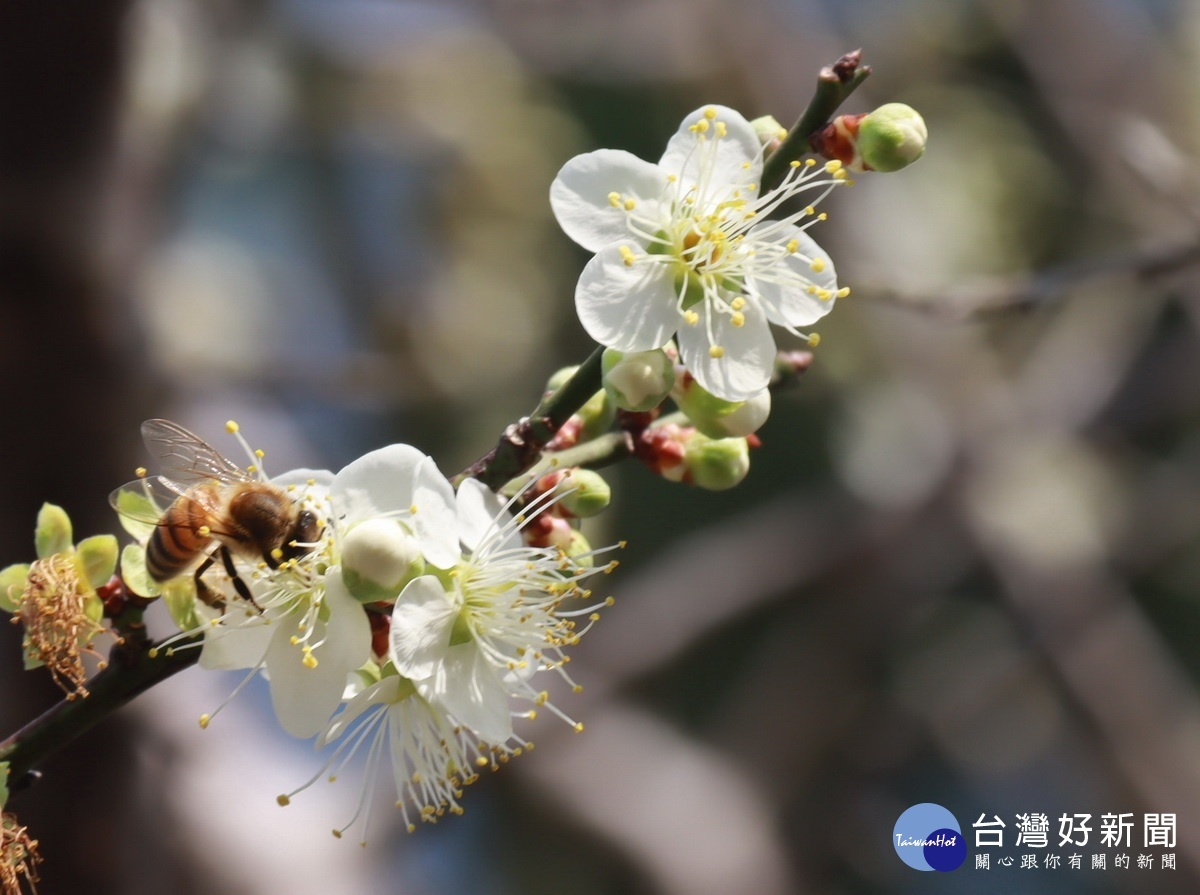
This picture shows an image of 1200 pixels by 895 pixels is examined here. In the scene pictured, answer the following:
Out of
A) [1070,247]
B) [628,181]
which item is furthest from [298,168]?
[628,181]

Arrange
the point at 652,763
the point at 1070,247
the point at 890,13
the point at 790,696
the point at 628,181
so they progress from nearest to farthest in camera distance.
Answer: the point at 628,181, the point at 652,763, the point at 790,696, the point at 890,13, the point at 1070,247

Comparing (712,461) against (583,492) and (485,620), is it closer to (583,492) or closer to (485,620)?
(583,492)

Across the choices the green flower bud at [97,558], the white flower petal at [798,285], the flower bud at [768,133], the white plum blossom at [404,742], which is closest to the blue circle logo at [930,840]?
the white plum blossom at [404,742]

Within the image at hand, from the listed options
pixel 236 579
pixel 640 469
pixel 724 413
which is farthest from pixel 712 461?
pixel 640 469

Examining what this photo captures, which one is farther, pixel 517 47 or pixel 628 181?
pixel 517 47

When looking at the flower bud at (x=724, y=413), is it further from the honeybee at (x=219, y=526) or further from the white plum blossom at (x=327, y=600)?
the honeybee at (x=219, y=526)

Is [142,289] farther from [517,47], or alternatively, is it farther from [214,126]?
[517,47]
